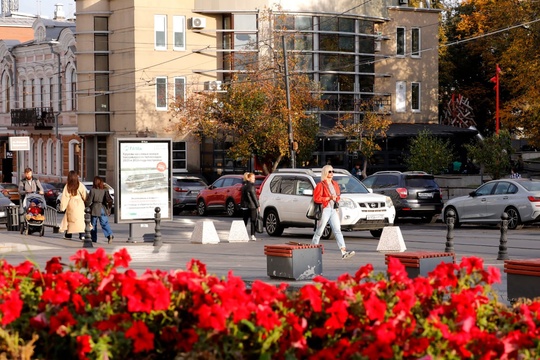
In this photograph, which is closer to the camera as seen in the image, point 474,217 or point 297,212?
point 297,212

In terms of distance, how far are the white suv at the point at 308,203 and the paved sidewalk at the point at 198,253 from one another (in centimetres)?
49

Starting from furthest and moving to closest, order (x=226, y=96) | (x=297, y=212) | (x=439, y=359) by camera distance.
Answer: (x=226, y=96) < (x=297, y=212) < (x=439, y=359)

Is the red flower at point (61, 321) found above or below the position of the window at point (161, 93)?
below

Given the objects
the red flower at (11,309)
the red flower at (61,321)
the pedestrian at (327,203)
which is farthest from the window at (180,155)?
the red flower at (61,321)

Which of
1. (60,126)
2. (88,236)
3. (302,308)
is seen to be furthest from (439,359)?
(60,126)

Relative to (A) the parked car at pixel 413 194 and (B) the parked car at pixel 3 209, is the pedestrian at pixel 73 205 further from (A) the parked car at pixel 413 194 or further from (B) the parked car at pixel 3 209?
(A) the parked car at pixel 413 194

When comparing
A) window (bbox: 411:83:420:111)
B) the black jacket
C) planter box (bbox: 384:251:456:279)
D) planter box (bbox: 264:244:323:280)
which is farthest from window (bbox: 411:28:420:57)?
planter box (bbox: 384:251:456:279)

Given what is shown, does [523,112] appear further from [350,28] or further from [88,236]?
[88,236]

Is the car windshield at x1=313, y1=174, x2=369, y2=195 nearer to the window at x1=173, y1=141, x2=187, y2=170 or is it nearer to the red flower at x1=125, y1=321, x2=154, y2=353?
the red flower at x1=125, y1=321, x2=154, y2=353

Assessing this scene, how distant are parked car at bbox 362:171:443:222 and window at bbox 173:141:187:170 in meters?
26.6

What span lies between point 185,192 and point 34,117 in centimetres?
2722

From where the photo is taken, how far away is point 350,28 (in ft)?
203

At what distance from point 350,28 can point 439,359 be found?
56222 millimetres

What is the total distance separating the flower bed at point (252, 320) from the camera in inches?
271
